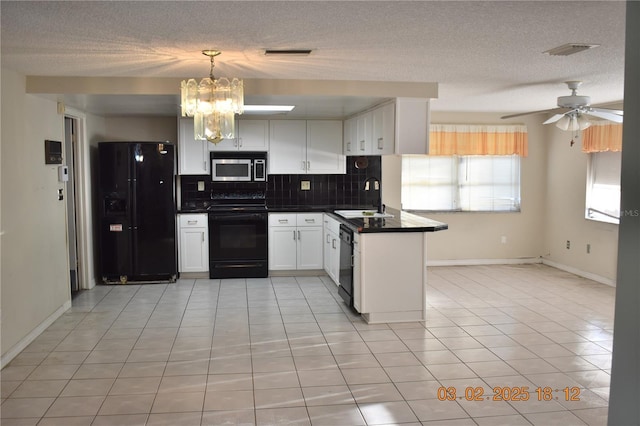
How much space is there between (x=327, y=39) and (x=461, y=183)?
212 inches

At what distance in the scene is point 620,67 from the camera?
478 cm

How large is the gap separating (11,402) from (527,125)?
736 centimetres

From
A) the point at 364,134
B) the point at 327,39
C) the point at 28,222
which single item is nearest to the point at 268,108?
the point at 364,134

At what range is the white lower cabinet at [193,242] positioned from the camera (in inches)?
299

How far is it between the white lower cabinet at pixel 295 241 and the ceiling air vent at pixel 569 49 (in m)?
4.16

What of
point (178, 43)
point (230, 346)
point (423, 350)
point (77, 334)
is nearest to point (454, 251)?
point (423, 350)

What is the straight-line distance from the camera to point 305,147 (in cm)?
801

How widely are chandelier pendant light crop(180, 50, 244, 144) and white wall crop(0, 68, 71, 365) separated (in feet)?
5.16

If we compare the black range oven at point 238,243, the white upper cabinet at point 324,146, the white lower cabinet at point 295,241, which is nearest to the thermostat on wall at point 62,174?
the black range oven at point 238,243

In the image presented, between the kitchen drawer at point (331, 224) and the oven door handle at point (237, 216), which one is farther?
the oven door handle at point (237, 216)

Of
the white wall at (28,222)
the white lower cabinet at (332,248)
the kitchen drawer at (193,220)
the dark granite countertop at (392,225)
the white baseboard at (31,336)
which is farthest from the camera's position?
the kitchen drawer at (193,220)

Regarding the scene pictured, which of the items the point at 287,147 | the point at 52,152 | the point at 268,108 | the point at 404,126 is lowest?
the point at 52,152

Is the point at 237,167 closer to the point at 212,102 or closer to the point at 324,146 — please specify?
the point at 324,146

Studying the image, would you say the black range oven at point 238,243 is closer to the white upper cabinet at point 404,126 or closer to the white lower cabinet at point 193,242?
the white lower cabinet at point 193,242
